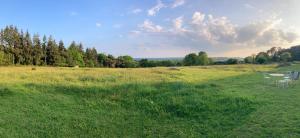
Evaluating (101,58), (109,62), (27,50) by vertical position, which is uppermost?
(27,50)

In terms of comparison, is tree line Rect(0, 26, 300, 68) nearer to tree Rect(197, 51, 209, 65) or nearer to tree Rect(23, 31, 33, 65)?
tree Rect(23, 31, 33, 65)

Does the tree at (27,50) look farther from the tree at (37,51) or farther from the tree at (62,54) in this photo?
the tree at (62,54)

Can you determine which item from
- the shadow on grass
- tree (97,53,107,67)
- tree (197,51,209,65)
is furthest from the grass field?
tree (197,51,209,65)

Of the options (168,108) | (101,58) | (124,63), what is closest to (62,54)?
(101,58)

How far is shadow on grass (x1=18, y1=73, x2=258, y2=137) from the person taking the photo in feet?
25.1

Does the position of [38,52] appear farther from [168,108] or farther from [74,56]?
[168,108]

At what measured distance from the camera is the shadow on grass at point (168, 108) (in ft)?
25.1

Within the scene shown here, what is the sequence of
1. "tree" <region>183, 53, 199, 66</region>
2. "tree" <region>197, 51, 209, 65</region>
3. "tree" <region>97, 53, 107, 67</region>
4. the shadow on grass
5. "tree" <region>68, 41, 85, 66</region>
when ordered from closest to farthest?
the shadow on grass < "tree" <region>68, 41, 85, 66</region> < "tree" <region>97, 53, 107, 67</region> < "tree" <region>197, 51, 209, 65</region> < "tree" <region>183, 53, 199, 66</region>

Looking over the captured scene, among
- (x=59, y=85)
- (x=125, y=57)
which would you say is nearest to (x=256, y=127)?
(x=59, y=85)

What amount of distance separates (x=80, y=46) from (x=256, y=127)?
7665 centimetres

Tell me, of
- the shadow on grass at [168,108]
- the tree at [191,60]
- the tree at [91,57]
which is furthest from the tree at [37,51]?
the shadow on grass at [168,108]

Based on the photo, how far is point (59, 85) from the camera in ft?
46.7

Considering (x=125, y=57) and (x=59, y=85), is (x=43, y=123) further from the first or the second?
(x=125, y=57)

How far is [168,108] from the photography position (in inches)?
395
